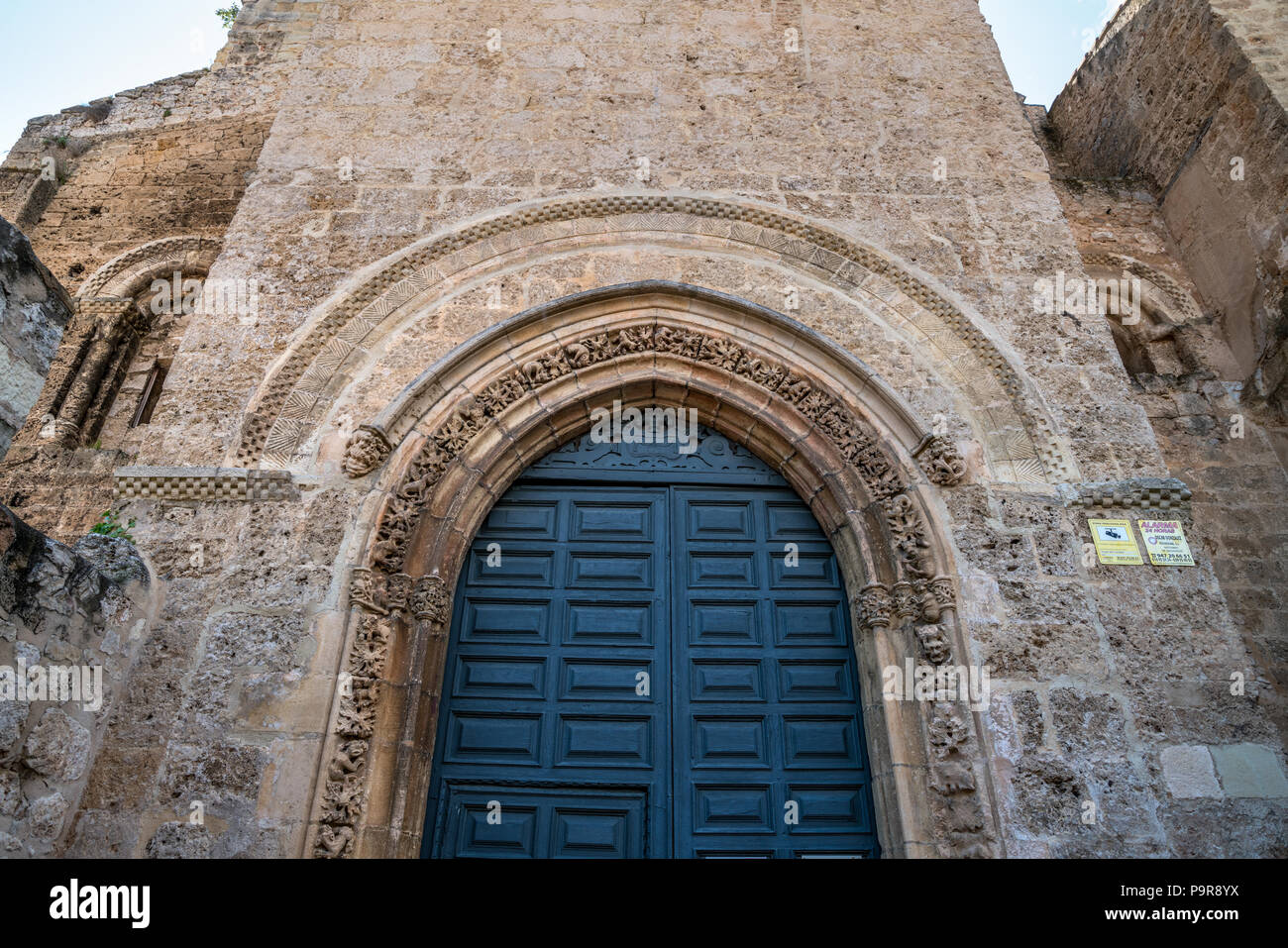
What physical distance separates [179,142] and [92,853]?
21.5ft

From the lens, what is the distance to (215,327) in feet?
17.0

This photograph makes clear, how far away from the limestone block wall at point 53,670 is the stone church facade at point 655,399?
0.06 ft

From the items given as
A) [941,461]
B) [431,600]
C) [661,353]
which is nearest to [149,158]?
[661,353]

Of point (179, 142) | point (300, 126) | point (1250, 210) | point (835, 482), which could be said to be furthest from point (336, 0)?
point (1250, 210)

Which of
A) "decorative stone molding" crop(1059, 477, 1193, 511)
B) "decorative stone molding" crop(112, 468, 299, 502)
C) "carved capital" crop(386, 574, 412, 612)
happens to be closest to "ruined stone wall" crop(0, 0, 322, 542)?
"decorative stone molding" crop(112, 468, 299, 502)

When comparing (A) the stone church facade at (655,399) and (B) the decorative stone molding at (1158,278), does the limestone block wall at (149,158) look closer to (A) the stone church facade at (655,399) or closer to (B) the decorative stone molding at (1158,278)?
(A) the stone church facade at (655,399)

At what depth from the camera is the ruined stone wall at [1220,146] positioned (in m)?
6.47

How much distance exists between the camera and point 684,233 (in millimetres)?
5613

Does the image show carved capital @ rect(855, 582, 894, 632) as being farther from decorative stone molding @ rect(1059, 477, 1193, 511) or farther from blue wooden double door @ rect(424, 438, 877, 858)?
decorative stone molding @ rect(1059, 477, 1193, 511)

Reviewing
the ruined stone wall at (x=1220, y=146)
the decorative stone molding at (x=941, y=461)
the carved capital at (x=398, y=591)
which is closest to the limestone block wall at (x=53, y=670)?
the carved capital at (x=398, y=591)

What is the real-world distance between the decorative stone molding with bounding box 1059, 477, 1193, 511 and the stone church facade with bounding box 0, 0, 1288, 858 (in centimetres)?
3

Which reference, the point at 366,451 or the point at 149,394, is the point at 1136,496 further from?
the point at 149,394

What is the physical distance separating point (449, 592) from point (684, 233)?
2.74m

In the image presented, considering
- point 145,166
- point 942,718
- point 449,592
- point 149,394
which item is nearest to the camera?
point 942,718
